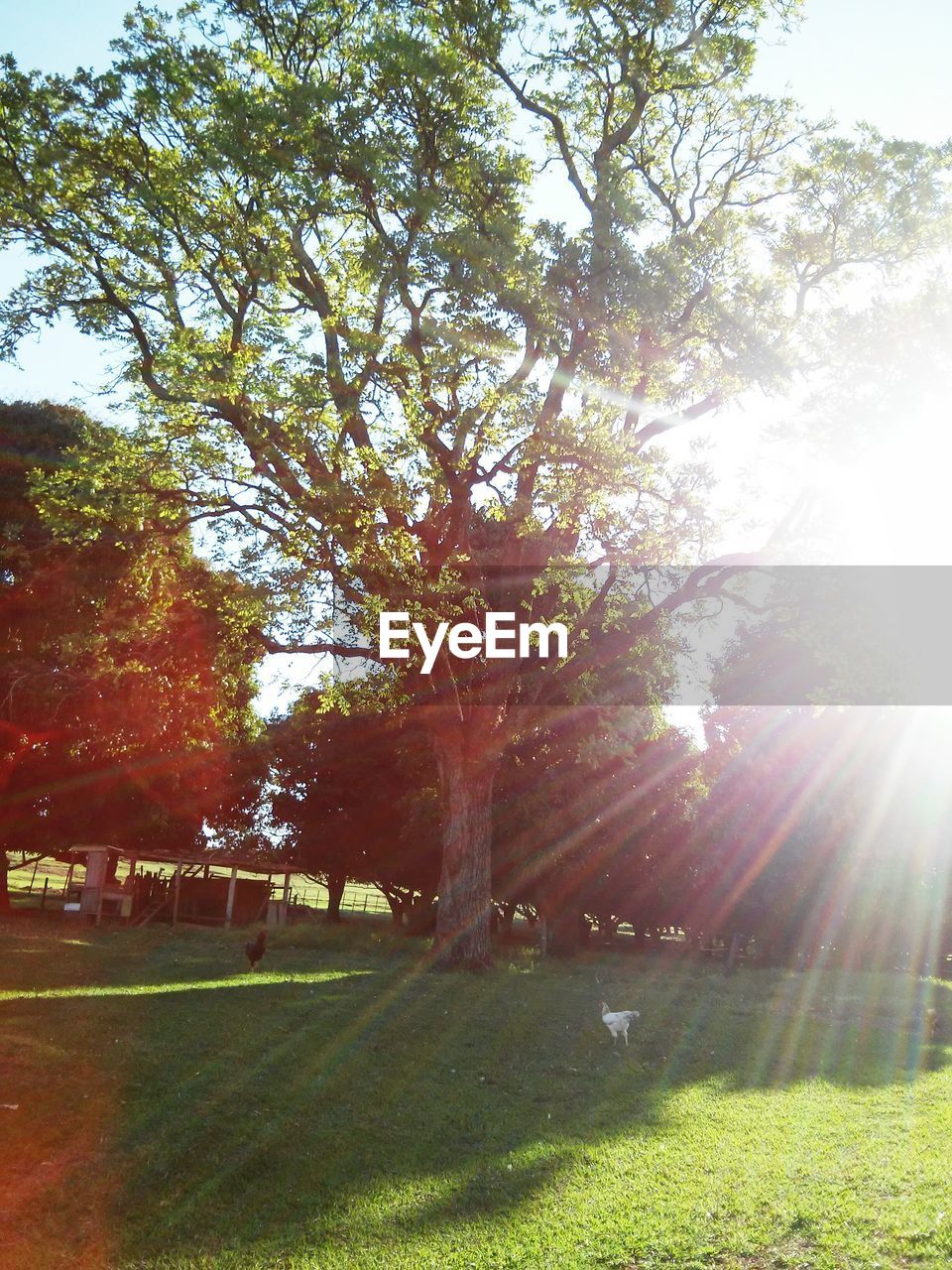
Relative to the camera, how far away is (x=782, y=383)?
59.2ft

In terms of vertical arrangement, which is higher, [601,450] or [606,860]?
[601,450]

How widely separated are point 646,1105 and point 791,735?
93.0 ft

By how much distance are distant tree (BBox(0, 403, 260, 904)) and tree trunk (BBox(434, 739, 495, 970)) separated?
17.2 ft

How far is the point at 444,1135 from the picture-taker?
943 centimetres

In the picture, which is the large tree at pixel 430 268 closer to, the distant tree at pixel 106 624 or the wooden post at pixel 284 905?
the distant tree at pixel 106 624

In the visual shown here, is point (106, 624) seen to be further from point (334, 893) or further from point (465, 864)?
point (334, 893)

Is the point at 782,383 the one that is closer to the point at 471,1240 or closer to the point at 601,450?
the point at 601,450

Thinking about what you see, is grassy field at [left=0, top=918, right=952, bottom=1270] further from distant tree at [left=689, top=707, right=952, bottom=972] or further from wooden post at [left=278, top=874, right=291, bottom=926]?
wooden post at [left=278, top=874, right=291, bottom=926]

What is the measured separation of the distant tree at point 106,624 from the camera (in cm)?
1967

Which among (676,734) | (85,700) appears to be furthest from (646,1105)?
(676,734)

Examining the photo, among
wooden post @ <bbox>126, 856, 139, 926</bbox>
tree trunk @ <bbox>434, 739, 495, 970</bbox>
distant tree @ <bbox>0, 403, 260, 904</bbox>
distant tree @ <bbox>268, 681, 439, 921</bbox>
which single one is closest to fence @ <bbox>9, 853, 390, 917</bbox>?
wooden post @ <bbox>126, 856, 139, 926</bbox>

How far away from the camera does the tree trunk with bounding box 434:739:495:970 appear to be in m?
21.2

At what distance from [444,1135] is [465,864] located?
1182 cm

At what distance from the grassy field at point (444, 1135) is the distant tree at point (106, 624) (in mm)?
6090
